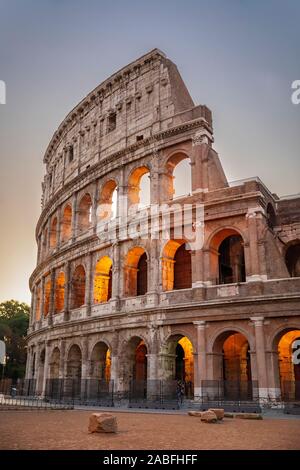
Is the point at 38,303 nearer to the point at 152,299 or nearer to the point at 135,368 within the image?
the point at 135,368

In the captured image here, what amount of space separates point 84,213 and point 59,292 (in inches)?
192

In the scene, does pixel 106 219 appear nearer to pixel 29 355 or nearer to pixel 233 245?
pixel 233 245

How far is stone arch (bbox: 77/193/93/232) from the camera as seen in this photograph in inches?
1016

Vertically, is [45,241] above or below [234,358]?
above

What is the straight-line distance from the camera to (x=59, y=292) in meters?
26.6

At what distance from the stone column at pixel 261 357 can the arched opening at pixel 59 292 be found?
13194 millimetres

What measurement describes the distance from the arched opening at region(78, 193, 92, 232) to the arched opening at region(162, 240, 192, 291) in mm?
6648

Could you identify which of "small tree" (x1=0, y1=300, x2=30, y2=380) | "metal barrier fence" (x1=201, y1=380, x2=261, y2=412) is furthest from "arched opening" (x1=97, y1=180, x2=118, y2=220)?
"small tree" (x1=0, y1=300, x2=30, y2=380)

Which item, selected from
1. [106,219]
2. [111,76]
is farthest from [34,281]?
[111,76]

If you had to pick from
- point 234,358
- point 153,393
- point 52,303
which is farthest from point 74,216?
point 234,358

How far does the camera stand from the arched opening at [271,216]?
19.8 metres

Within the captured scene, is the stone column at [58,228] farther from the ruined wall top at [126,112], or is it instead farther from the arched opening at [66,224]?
the ruined wall top at [126,112]

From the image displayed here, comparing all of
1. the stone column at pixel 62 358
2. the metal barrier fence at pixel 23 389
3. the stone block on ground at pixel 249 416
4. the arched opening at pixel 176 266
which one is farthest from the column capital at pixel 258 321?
the metal barrier fence at pixel 23 389

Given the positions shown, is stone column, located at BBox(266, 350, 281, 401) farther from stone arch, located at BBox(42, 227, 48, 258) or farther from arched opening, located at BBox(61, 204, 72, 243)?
stone arch, located at BBox(42, 227, 48, 258)
